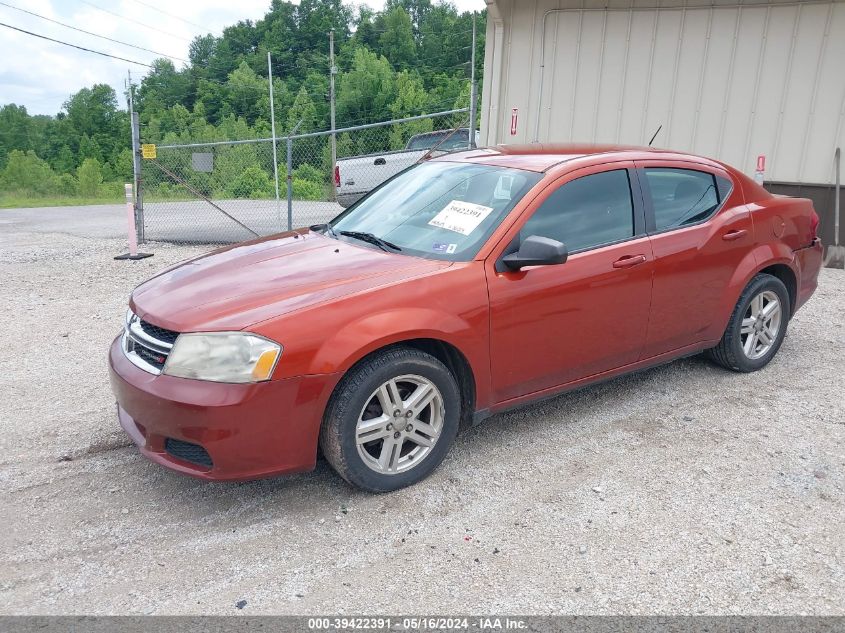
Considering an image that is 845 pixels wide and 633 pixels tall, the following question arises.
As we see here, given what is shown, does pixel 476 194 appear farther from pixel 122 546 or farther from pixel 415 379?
pixel 122 546

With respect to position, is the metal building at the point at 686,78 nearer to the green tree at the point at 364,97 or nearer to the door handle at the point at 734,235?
the door handle at the point at 734,235

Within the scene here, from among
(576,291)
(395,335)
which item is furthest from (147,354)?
(576,291)

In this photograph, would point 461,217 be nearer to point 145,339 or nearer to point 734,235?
point 145,339

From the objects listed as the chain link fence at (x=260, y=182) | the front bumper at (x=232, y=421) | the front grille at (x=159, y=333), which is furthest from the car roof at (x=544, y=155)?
the chain link fence at (x=260, y=182)

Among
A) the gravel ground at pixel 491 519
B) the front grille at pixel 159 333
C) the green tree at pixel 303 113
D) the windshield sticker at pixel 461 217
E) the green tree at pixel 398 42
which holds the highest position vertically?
the green tree at pixel 398 42

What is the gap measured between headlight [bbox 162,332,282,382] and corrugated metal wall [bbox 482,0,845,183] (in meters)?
7.82

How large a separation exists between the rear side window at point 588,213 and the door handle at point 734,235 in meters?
0.81

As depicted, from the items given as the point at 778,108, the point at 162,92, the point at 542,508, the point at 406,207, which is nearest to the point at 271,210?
the point at 778,108

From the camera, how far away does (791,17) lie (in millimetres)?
8562

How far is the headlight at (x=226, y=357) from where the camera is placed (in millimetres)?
2775

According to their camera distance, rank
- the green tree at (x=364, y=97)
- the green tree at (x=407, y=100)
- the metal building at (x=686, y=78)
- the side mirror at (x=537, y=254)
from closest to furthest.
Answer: the side mirror at (x=537, y=254)
the metal building at (x=686, y=78)
the green tree at (x=407, y=100)
the green tree at (x=364, y=97)

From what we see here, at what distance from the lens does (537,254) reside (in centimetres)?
325

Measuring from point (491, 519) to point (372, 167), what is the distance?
10320mm

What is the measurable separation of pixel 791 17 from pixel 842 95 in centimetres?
120
